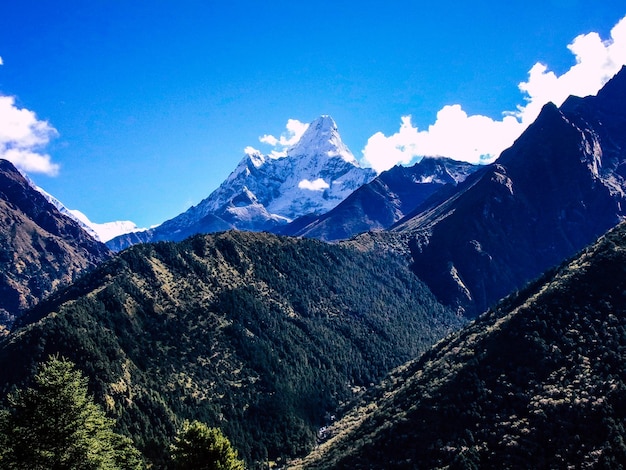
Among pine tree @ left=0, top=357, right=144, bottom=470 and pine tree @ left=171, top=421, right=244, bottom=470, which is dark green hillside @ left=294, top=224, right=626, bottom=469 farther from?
pine tree @ left=0, top=357, right=144, bottom=470

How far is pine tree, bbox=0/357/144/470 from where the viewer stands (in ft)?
117

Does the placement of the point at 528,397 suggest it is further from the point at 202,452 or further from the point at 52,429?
the point at 52,429

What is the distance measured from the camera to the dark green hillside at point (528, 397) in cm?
11431

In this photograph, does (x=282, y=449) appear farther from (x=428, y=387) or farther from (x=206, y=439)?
(x=206, y=439)

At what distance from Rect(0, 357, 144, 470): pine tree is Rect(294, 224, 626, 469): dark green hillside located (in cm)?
10432

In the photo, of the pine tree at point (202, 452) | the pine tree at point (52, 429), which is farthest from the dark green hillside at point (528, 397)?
the pine tree at point (52, 429)

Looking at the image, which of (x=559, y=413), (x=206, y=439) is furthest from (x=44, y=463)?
(x=559, y=413)

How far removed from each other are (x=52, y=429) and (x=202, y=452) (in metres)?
16.7

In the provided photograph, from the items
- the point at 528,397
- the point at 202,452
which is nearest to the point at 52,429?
the point at 202,452

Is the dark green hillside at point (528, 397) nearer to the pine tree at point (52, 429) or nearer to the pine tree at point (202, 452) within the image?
the pine tree at point (202, 452)

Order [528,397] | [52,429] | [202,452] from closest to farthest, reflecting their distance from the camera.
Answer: [52,429] → [202,452] → [528,397]

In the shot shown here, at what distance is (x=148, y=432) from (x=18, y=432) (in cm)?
14999

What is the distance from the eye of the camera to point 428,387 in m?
160

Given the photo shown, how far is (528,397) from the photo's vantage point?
429 ft
